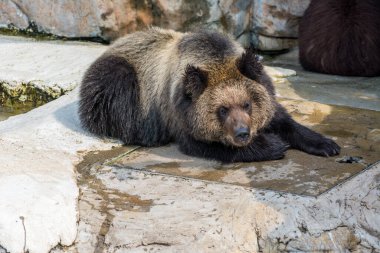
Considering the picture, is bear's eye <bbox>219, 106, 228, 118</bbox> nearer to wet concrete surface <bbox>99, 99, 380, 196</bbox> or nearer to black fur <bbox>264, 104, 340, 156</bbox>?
wet concrete surface <bbox>99, 99, 380, 196</bbox>

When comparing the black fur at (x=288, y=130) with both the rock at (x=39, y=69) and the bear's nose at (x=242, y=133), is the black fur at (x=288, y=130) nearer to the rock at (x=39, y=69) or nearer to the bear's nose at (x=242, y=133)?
the bear's nose at (x=242, y=133)

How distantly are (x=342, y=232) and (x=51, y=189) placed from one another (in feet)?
6.00

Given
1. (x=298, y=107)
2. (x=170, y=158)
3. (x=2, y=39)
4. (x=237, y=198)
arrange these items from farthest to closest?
1. (x=2, y=39)
2. (x=298, y=107)
3. (x=170, y=158)
4. (x=237, y=198)

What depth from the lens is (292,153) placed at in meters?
5.70

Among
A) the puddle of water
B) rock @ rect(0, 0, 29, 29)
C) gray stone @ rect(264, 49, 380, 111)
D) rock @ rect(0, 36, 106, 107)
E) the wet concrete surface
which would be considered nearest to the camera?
Result: the puddle of water

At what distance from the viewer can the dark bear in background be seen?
27.6 ft

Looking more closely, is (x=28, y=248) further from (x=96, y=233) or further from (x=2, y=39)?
(x=2, y=39)

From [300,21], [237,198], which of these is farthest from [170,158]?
[300,21]

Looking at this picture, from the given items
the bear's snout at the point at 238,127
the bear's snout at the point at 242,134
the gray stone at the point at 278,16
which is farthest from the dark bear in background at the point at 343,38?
the bear's snout at the point at 242,134

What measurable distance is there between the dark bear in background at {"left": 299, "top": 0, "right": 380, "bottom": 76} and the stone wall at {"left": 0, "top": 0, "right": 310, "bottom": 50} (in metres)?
0.63

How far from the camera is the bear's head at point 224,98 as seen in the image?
5.48 m

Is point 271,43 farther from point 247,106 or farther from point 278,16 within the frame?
point 247,106

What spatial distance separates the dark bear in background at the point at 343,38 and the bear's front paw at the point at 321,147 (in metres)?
2.95

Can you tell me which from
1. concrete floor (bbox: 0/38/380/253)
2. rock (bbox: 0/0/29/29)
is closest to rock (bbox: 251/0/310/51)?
rock (bbox: 0/0/29/29)
